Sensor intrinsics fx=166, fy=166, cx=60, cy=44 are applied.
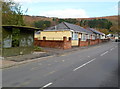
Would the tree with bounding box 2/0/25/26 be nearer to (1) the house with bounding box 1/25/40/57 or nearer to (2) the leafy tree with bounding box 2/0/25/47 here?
(2) the leafy tree with bounding box 2/0/25/47

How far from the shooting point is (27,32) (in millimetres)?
18516

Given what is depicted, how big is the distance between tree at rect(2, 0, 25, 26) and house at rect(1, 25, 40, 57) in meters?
3.89

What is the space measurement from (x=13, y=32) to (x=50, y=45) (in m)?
12.5

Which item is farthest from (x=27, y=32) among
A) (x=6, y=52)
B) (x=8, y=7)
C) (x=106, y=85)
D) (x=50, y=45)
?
(x=106, y=85)

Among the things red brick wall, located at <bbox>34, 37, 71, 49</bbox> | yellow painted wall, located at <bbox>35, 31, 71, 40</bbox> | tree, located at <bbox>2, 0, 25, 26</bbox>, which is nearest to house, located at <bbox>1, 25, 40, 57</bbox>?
tree, located at <bbox>2, 0, 25, 26</bbox>

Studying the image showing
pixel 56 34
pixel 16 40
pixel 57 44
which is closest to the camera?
pixel 16 40

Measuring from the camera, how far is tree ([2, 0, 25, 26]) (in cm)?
2186

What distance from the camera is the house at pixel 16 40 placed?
51.9ft

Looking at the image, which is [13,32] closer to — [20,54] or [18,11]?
[20,54]

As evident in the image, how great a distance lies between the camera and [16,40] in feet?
Answer: 56.3

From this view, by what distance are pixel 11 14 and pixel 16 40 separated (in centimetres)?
716

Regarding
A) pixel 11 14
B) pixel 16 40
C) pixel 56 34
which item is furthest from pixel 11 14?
pixel 56 34

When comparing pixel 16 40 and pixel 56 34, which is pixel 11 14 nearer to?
pixel 16 40

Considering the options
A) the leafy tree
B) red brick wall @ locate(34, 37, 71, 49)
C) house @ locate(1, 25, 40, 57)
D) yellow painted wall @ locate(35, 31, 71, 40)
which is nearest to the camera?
house @ locate(1, 25, 40, 57)
